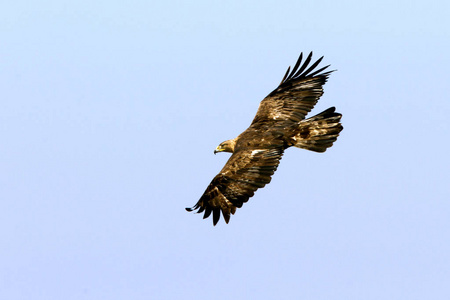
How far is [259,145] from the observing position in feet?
53.7

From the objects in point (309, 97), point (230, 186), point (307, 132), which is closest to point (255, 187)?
point (230, 186)

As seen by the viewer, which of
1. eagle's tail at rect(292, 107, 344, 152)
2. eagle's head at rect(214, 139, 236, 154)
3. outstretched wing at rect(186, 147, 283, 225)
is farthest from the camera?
eagle's head at rect(214, 139, 236, 154)

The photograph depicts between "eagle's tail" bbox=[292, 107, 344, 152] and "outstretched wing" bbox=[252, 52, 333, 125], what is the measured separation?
99 cm

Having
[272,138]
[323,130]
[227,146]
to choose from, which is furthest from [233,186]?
[323,130]

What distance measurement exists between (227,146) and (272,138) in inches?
62.5

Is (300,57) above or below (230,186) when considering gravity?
above

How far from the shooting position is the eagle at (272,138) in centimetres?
1564

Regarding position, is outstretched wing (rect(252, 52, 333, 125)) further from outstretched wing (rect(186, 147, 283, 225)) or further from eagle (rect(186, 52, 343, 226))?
outstretched wing (rect(186, 147, 283, 225))

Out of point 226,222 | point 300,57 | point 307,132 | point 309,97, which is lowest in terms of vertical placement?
point 226,222

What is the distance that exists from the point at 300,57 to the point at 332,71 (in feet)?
2.89

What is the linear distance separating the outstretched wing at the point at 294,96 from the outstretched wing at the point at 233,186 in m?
2.12

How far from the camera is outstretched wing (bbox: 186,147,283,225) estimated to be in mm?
15562

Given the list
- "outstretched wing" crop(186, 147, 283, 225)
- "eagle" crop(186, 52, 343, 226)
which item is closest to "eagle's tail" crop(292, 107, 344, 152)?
"eagle" crop(186, 52, 343, 226)

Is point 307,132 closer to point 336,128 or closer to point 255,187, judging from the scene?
point 336,128
